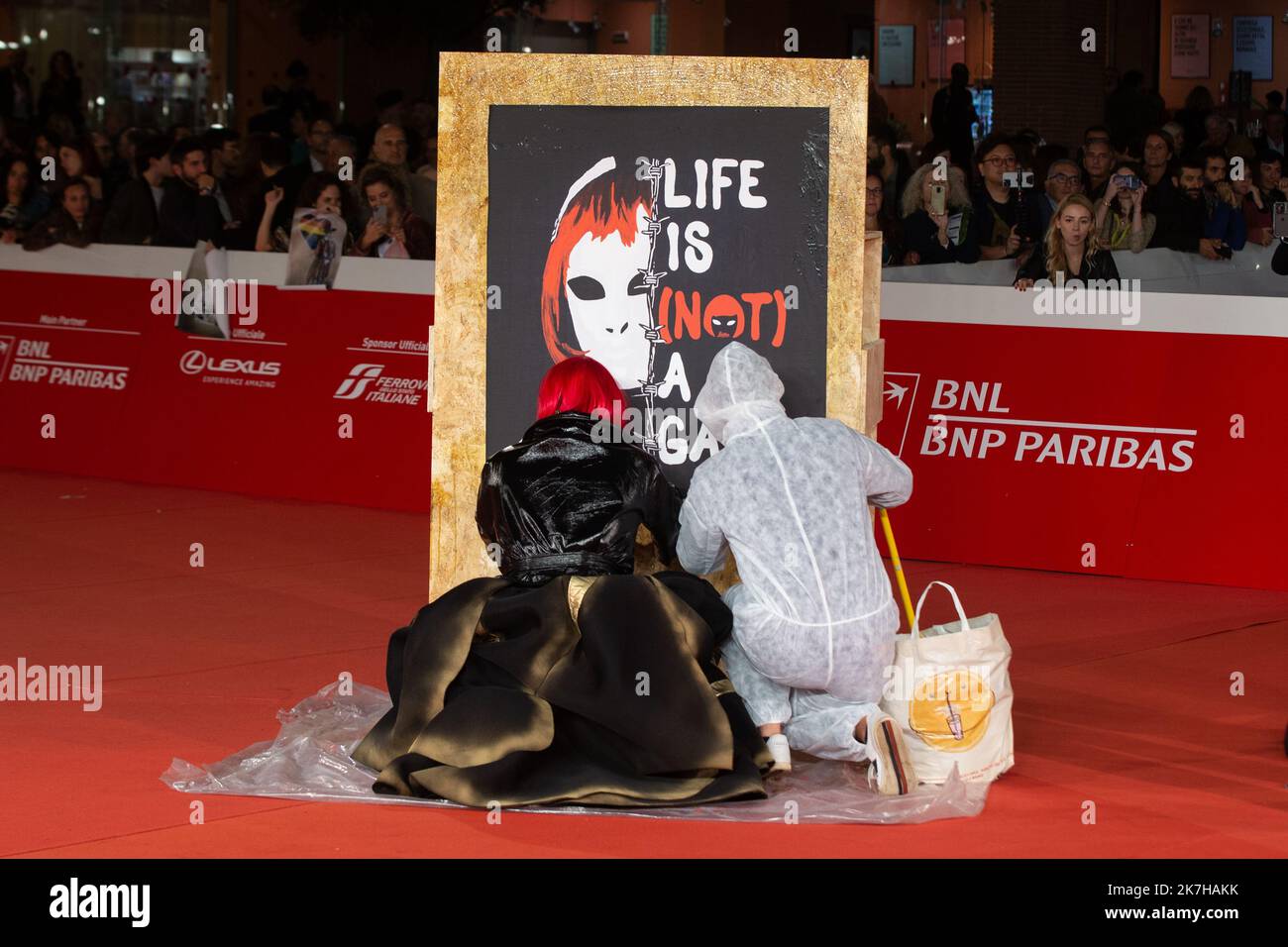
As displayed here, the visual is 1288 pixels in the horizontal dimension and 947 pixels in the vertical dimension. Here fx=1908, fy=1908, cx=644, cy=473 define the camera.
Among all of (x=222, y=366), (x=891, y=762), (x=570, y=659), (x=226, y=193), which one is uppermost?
(x=226, y=193)

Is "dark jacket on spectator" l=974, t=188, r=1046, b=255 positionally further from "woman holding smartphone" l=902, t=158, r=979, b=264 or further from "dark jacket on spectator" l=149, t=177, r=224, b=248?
"dark jacket on spectator" l=149, t=177, r=224, b=248

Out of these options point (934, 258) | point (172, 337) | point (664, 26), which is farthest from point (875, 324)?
point (664, 26)

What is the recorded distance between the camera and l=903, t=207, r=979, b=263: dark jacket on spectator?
10.5 m

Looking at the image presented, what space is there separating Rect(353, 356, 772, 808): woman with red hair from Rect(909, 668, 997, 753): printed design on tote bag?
491mm

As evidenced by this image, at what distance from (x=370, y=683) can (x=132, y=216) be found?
250 inches

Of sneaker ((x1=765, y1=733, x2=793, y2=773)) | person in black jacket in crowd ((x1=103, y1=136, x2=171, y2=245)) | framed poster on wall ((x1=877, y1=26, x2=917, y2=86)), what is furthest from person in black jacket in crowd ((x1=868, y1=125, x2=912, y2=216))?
sneaker ((x1=765, y1=733, x2=793, y2=773))

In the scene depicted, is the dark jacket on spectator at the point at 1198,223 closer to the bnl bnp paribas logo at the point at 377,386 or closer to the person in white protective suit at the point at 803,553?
the bnl bnp paribas logo at the point at 377,386

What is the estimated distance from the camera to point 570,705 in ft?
18.0

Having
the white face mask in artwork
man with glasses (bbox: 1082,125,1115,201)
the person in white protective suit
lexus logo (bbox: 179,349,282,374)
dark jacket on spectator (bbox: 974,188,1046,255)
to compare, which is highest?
man with glasses (bbox: 1082,125,1115,201)

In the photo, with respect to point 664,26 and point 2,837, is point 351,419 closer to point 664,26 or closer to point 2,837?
point 2,837

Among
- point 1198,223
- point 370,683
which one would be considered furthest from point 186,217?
point 1198,223

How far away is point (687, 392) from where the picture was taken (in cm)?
631

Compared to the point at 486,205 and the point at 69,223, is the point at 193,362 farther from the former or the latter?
the point at 486,205

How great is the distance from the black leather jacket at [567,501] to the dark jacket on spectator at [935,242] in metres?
5.05
